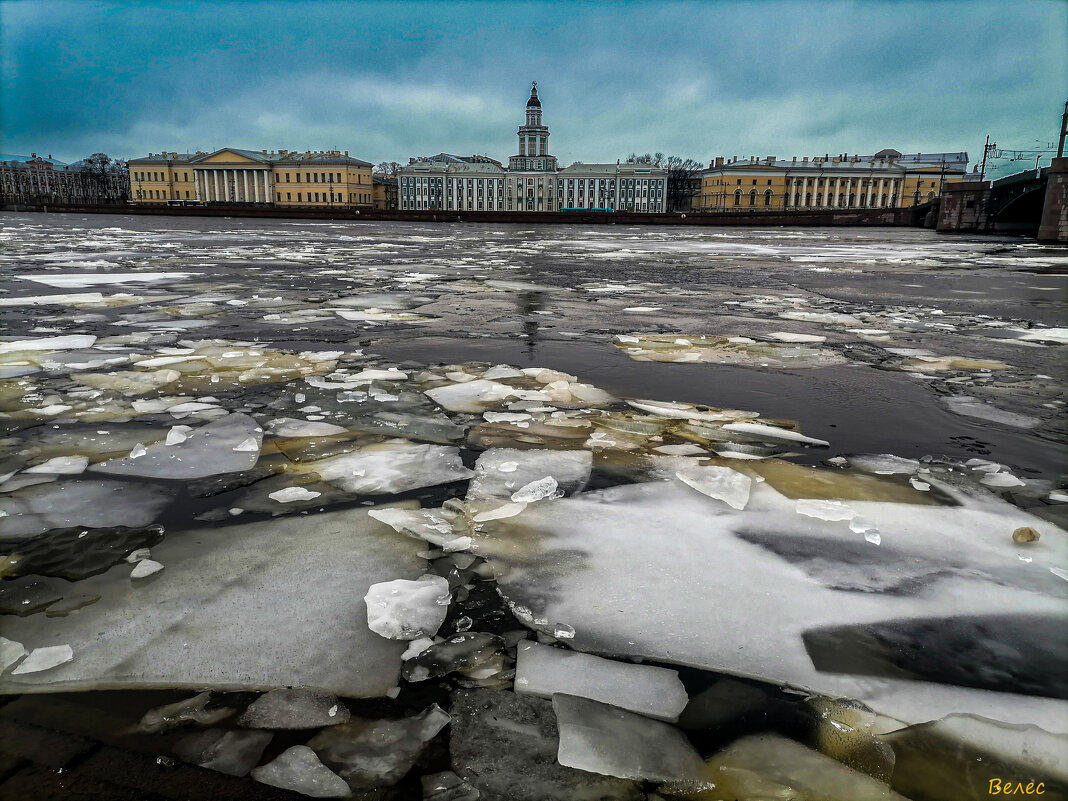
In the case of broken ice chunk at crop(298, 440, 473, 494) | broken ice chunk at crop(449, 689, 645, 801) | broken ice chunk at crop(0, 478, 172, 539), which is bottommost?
broken ice chunk at crop(449, 689, 645, 801)

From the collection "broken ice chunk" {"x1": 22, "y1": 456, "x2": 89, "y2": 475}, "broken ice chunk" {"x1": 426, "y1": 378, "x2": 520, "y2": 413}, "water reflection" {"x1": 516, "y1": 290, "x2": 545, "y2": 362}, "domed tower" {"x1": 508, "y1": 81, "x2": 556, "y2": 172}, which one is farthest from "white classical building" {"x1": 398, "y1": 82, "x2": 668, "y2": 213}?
"broken ice chunk" {"x1": 22, "y1": 456, "x2": 89, "y2": 475}

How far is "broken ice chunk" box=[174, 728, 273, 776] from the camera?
91cm

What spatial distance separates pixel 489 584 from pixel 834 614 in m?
0.69

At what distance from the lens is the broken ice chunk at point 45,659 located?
1.08 m

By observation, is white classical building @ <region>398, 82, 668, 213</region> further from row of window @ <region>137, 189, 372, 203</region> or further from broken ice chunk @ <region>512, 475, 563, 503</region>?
broken ice chunk @ <region>512, 475, 563, 503</region>

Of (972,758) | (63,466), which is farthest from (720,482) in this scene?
(63,466)

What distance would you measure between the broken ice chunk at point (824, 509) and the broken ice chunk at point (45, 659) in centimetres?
161

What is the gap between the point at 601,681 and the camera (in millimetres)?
1082

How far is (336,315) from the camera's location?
15.4ft

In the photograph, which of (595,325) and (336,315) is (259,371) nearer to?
(336,315)

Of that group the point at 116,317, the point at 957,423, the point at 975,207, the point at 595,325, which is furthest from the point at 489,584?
the point at 975,207

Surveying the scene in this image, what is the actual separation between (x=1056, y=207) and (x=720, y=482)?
75.8ft

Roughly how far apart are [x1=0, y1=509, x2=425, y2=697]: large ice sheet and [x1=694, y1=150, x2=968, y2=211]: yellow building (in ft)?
310


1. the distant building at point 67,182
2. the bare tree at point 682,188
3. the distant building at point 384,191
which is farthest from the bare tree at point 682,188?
the distant building at point 67,182
